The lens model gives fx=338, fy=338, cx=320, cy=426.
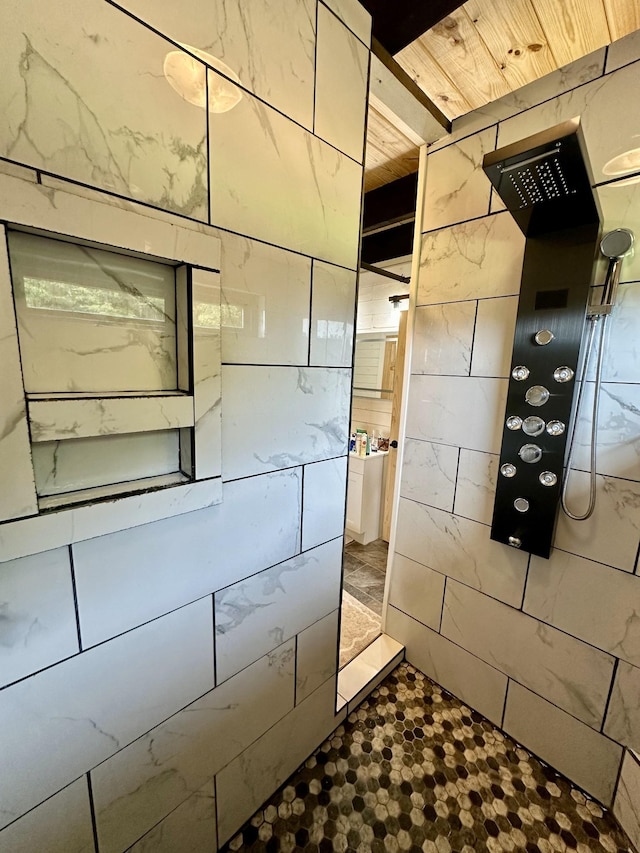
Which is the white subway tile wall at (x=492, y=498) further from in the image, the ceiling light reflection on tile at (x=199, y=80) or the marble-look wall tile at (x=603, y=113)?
the ceiling light reflection on tile at (x=199, y=80)

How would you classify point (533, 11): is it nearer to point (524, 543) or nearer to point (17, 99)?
point (17, 99)

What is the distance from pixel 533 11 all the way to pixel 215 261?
1.20 metres

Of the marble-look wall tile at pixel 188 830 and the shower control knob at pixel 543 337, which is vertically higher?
the shower control knob at pixel 543 337

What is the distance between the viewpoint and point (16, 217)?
1.61 feet

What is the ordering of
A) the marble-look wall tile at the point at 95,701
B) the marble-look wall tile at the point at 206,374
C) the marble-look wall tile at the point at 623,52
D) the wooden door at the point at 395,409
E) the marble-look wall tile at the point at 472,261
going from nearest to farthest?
the marble-look wall tile at the point at 95,701 → the marble-look wall tile at the point at 206,374 → the marble-look wall tile at the point at 623,52 → the marble-look wall tile at the point at 472,261 → the wooden door at the point at 395,409

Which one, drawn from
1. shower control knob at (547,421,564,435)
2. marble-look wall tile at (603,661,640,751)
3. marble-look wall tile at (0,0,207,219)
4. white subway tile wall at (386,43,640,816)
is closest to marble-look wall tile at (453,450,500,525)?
white subway tile wall at (386,43,640,816)

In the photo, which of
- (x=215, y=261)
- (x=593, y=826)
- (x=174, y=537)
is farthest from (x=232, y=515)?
(x=593, y=826)

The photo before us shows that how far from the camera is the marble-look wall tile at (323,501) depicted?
102 centimetres

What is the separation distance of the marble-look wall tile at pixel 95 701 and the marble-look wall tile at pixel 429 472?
1017 mm

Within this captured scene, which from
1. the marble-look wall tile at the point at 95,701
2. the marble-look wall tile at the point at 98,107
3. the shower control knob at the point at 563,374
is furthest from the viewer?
the shower control knob at the point at 563,374

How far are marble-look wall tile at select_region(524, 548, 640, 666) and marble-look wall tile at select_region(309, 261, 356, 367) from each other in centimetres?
100

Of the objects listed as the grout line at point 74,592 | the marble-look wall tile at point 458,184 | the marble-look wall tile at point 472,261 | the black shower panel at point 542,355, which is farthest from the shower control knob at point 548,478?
the grout line at point 74,592

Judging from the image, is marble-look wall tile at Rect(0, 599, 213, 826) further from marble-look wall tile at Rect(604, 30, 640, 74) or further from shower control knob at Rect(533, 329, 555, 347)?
marble-look wall tile at Rect(604, 30, 640, 74)

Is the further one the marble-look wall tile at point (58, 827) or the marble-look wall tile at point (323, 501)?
the marble-look wall tile at point (323, 501)
